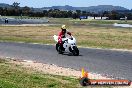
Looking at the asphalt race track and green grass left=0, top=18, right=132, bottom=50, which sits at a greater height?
the asphalt race track

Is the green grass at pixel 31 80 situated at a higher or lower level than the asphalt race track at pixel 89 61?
higher

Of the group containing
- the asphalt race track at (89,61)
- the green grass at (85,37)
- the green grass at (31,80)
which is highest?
the green grass at (31,80)

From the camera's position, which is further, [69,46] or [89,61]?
[69,46]

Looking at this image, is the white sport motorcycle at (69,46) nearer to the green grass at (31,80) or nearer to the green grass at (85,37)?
the green grass at (85,37)

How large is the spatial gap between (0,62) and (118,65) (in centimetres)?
546

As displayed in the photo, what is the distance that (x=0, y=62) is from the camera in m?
18.5

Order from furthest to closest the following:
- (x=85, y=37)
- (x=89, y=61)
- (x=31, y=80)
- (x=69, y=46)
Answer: (x=85, y=37) → (x=69, y=46) → (x=89, y=61) → (x=31, y=80)

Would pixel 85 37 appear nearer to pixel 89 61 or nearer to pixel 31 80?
pixel 89 61

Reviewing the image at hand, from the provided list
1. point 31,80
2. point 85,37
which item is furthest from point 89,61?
point 85,37

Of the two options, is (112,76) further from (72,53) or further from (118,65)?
(72,53)

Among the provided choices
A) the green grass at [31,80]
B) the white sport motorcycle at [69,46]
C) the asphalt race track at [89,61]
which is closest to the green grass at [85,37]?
the white sport motorcycle at [69,46]

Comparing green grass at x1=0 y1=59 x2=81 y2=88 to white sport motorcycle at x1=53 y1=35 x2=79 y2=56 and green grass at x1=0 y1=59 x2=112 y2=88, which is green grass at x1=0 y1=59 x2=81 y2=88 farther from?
white sport motorcycle at x1=53 y1=35 x2=79 y2=56

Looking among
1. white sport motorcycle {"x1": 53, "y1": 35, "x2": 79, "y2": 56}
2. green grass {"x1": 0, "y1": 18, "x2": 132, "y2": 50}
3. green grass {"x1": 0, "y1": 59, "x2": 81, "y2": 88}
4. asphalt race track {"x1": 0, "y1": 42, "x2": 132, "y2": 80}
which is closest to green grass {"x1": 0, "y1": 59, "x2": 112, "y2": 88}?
green grass {"x1": 0, "y1": 59, "x2": 81, "y2": 88}

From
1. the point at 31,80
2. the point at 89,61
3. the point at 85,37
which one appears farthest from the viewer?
the point at 85,37
